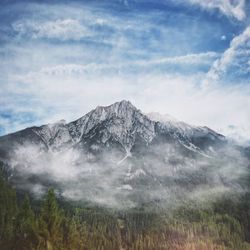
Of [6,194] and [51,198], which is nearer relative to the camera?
[51,198]

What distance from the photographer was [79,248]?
63.0 meters

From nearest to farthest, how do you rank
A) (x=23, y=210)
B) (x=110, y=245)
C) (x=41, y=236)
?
(x=41, y=236), (x=23, y=210), (x=110, y=245)

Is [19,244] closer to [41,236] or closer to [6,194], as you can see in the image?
[41,236]

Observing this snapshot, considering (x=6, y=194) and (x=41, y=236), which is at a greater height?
(x=6, y=194)

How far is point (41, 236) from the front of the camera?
52469 mm

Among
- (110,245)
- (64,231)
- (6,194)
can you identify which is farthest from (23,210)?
(110,245)

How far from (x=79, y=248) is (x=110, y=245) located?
468ft

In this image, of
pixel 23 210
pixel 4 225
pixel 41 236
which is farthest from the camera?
pixel 4 225

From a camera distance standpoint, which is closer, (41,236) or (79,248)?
(41,236)

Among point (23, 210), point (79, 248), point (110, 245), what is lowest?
point (110, 245)

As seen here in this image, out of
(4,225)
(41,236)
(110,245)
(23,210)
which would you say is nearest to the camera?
(41,236)

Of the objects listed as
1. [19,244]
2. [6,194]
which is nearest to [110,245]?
[6,194]

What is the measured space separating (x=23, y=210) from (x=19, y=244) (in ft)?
33.5

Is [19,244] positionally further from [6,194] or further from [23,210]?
[6,194]
